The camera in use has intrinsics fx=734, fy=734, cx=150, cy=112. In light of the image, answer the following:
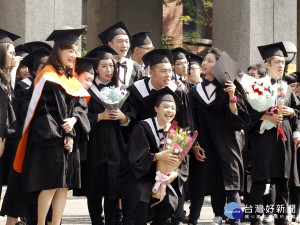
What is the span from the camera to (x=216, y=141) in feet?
31.4

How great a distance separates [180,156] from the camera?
8.14 m

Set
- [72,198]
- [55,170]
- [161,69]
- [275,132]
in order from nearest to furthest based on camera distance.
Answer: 1. [55,170]
2. [161,69]
3. [275,132]
4. [72,198]

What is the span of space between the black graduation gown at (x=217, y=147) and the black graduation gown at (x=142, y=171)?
3.66ft

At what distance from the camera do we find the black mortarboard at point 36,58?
9109mm

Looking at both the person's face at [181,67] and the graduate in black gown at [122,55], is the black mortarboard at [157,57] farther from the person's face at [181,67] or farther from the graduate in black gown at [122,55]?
the person's face at [181,67]

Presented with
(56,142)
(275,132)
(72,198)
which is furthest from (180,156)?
(72,198)

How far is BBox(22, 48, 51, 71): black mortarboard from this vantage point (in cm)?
911

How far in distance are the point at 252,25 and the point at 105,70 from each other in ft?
18.2

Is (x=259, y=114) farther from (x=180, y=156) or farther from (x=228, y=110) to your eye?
(x=180, y=156)

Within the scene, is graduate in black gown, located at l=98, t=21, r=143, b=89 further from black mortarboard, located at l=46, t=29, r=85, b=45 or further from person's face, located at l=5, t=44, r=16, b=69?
person's face, located at l=5, t=44, r=16, b=69

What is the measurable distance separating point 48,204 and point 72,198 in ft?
14.0

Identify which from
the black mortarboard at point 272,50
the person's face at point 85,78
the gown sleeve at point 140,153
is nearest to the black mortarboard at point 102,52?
the person's face at point 85,78

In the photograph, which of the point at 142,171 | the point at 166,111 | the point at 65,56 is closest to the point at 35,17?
the point at 65,56

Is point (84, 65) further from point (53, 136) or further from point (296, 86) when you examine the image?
point (296, 86)
